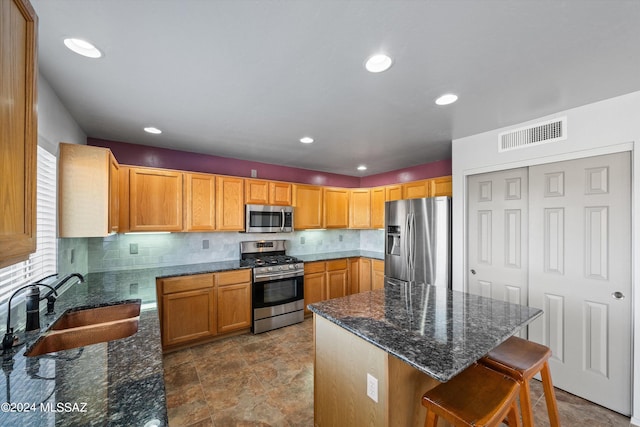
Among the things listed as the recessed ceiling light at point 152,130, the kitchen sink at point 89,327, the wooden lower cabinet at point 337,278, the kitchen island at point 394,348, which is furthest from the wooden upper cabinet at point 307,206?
the kitchen sink at point 89,327

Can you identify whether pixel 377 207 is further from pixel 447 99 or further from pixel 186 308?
pixel 186 308

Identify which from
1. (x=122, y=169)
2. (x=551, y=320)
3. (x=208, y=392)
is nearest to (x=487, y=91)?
(x=551, y=320)

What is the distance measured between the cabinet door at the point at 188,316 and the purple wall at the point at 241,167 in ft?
5.70

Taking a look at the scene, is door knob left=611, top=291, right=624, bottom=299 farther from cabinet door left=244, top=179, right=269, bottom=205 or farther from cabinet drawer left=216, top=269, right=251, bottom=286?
cabinet door left=244, top=179, right=269, bottom=205

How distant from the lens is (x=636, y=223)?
1.92m

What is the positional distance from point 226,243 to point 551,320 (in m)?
3.90

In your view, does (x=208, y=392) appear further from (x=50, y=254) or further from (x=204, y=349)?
(x=50, y=254)

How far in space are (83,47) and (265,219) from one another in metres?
2.66

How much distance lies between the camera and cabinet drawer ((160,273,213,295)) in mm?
2900

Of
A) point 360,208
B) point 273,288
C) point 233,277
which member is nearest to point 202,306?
point 233,277

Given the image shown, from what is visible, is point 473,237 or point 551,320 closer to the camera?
point 551,320

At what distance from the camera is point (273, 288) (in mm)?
3588

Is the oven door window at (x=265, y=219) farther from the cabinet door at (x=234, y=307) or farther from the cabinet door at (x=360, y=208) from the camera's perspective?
the cabinet door at (x=360, y=208)

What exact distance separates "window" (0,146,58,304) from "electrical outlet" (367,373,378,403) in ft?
7.59
